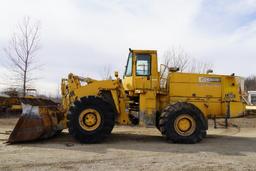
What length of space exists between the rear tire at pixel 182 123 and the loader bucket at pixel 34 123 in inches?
143

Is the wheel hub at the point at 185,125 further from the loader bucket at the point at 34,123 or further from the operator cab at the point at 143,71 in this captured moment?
the loader bucket at the point at 34,123

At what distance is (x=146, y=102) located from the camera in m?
13.4

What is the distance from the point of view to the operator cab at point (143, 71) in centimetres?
1346

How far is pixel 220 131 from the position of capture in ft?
56.6

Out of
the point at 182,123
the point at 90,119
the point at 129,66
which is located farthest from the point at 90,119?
the point at 182,123

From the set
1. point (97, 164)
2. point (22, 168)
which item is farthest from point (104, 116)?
point (22, 168)

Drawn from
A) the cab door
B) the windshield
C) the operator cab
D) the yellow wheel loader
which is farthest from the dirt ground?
the windshield

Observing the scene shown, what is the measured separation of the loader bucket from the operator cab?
114 inches

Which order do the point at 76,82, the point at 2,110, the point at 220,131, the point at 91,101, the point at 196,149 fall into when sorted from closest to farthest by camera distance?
1. the point at 196,149
2. the point at 91,101
3. the point at 76,82
4. the point at 220,131
5. the point at 2,110

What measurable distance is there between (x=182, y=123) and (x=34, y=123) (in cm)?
481

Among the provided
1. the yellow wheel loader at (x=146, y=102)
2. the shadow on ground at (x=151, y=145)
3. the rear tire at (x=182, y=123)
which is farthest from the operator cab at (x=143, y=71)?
the shadow on ground at (x=151, y=145)

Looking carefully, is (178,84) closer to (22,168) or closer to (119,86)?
(119,86)

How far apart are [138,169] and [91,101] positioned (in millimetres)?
4320

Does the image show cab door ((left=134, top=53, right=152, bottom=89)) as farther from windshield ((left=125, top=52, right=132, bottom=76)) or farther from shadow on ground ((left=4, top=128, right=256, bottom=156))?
shadow on ground ((left=4, top=128, right=256, bottom=156))
